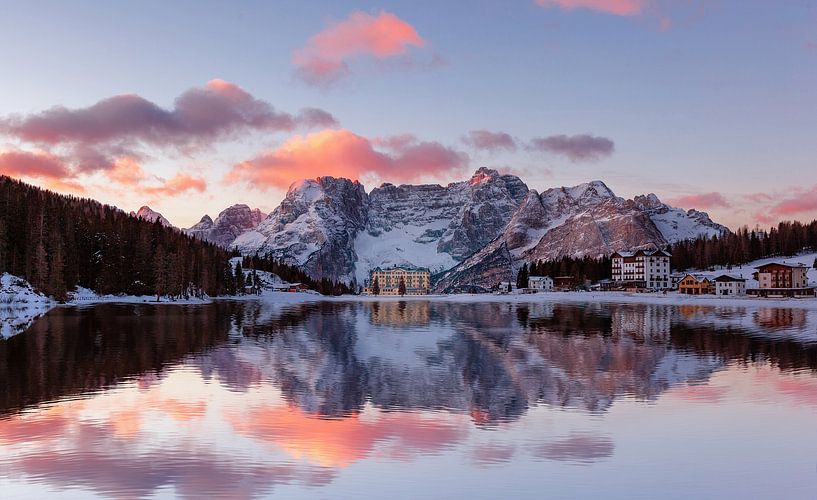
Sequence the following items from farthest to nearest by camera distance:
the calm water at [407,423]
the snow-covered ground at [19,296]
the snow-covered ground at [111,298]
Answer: the snow-covered ground at [111,298] → the snow-covered ground at [19,296] → the calm water at [407,423]

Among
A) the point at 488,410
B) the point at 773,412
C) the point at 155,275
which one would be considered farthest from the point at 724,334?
the point at 155,275

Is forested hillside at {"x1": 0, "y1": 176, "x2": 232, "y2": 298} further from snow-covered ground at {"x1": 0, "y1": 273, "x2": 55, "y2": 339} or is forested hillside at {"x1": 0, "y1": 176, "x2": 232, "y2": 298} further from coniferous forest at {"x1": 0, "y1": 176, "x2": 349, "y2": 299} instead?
snow-covered ground at {"x1": 0, "y1": 273, "x2": 55, "y2": 339}

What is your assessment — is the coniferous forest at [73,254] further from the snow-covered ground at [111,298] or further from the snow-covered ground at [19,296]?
the snow-covered ground at [19,296]

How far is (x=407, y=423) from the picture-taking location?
24.8 metres

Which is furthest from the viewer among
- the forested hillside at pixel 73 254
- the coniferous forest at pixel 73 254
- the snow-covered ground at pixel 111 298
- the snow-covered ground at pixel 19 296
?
the snow-covered ground at pixel 111 298

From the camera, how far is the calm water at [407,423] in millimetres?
17875

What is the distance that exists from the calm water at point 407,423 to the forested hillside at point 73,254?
11853 centimetres

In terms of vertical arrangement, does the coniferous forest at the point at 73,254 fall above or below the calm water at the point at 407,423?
above

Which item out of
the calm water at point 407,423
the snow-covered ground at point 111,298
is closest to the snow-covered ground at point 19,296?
the snow-covered ground at point 111,298

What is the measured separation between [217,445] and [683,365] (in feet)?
104

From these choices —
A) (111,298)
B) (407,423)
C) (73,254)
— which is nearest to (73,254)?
(73,254)

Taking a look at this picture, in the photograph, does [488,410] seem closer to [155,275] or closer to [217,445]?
[217,445]

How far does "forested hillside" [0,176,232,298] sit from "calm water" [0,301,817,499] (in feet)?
389

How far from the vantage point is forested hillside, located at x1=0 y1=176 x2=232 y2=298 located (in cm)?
15062
